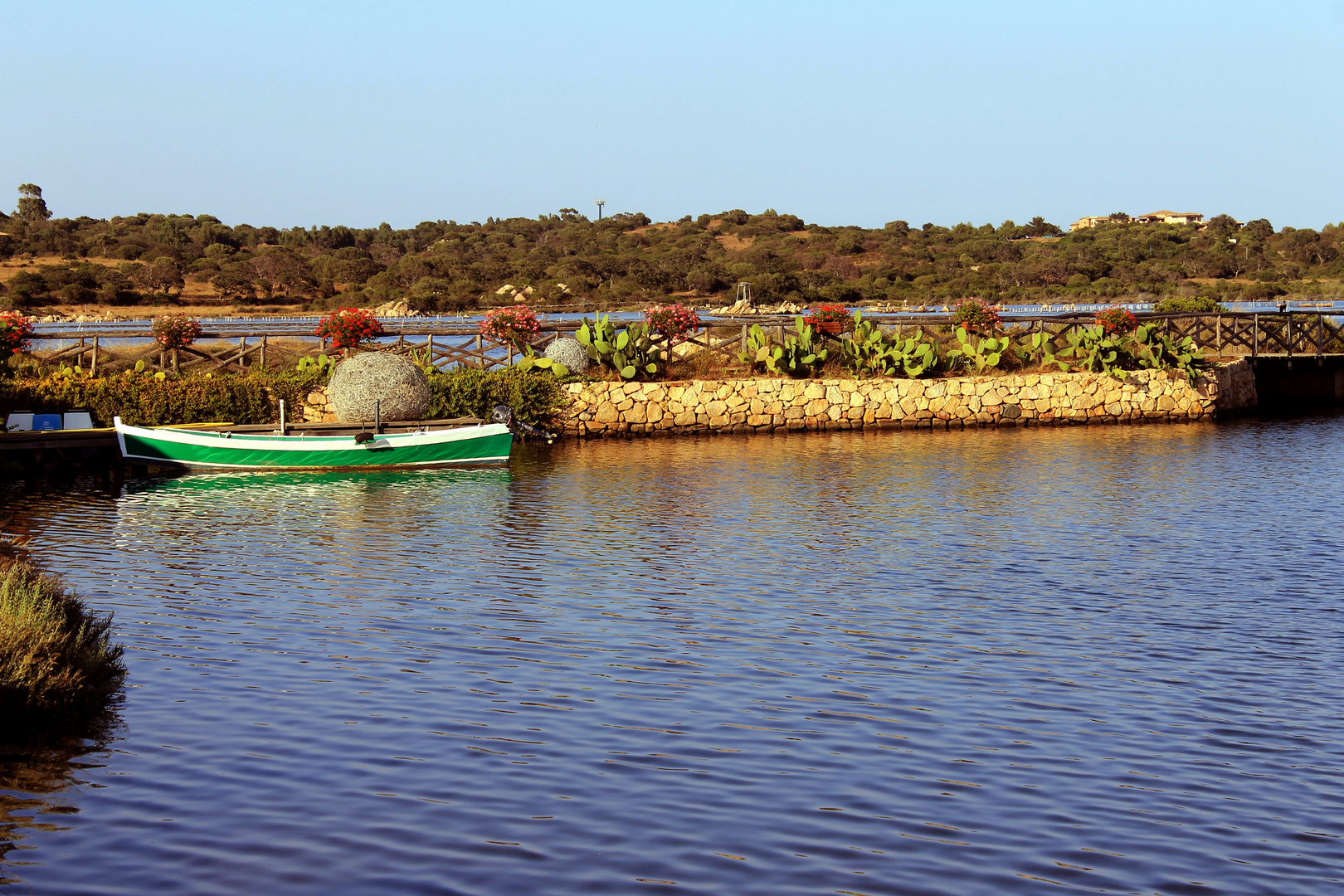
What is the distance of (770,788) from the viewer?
783 cm

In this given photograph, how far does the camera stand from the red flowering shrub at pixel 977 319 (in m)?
35.2

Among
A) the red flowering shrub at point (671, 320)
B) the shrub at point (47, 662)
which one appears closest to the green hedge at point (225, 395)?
the red flowering shrub at point (671, 320)

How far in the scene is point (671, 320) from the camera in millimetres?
33062

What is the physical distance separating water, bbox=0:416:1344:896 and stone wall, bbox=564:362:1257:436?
497 inches

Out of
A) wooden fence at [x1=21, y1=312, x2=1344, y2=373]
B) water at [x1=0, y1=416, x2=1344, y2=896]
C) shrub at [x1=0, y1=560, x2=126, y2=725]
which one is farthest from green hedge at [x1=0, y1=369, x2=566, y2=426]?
shrub at [x1=0, y1=560, x2=126, y2=725]

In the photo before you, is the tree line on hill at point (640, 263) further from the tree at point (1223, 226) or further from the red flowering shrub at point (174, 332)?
the red flowering shrub at point (174, 332)

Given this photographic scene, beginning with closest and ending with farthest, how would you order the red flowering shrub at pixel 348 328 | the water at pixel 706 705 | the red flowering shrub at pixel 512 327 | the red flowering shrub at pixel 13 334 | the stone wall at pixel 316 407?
1. the water at pixel 706 705
2. the red flowering shrub at pixel 13 334
3. the stone wall at pixel 316 407
4. the red flowering shrub at pixel 348 328
5. the red flowering shrub at pixel 512 327

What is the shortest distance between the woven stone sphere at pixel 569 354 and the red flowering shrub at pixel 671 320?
76.4 inches

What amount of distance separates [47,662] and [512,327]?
24358mm

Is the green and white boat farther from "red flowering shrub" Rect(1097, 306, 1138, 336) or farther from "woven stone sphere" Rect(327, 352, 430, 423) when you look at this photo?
"red flowering shrub" Rect(1097, 306, 1138, 336)

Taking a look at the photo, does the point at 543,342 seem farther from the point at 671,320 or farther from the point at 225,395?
the point at 225,395

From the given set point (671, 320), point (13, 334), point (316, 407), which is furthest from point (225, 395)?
point (671, 320)

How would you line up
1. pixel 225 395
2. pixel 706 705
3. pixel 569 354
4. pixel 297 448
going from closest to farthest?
pixel 706 705
pixel 297 448
pixel 225 395
pixel 569 354

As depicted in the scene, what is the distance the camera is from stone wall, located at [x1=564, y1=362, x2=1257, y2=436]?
31.5 m
